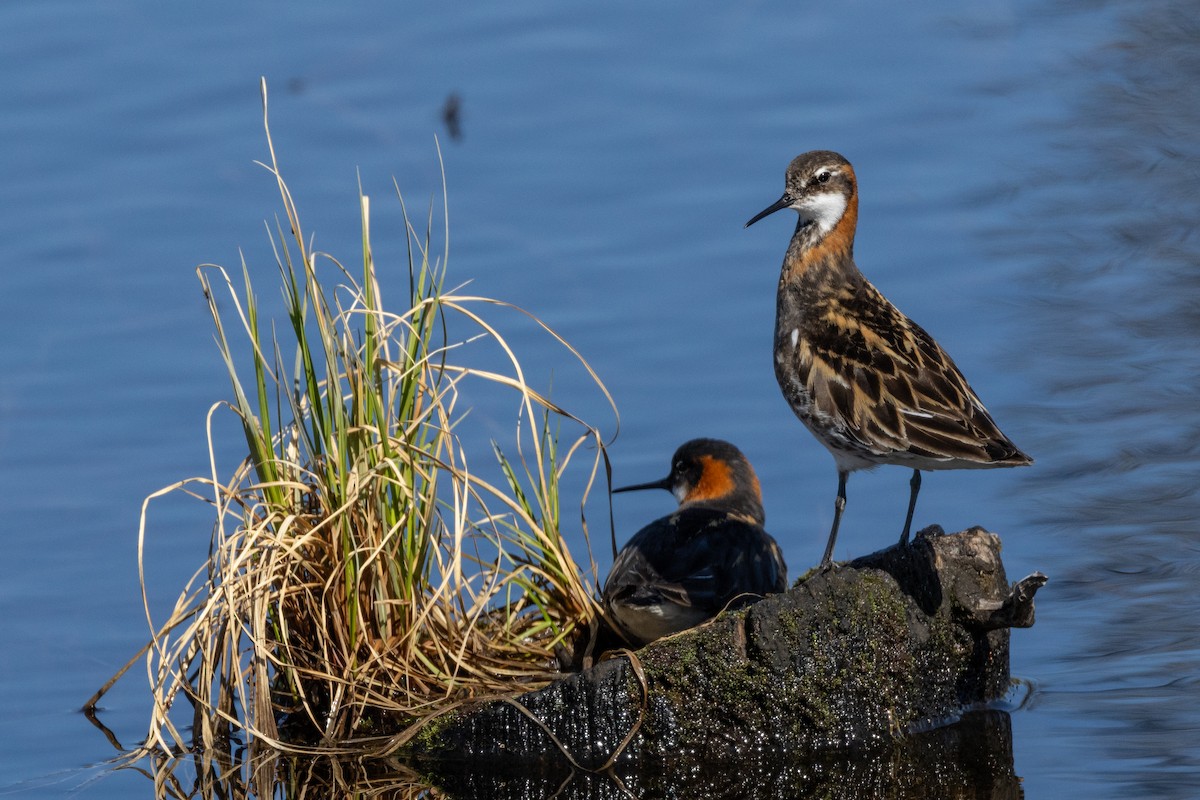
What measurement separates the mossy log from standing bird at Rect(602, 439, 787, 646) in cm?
49

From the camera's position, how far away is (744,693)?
8039 mm

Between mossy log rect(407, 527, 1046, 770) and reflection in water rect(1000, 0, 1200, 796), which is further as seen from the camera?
reflection in water rect(1000, 0, 1200, 796)

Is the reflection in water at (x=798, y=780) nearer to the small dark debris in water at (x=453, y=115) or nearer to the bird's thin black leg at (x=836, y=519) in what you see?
the bird's thin black leg at (x=836, y=519)

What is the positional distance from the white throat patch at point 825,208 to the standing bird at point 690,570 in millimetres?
1525

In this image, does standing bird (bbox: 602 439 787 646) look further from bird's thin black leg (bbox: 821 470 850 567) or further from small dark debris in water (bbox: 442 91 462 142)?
small dark debris in water (bbox: 442 91 462 142)

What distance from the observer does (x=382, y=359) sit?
864cm

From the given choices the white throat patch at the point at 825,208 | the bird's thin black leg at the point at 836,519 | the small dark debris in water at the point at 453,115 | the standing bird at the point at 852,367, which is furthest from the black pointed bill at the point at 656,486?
the small dark debris in water at the point at 453,115

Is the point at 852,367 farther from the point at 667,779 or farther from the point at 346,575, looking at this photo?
Result: the point at 346,575

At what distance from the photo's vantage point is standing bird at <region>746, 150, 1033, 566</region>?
27.3 feet

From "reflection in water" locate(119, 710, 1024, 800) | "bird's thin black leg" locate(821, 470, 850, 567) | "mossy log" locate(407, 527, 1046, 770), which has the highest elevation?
"bird's thin black leg" locate(821, 470, 850, 567)

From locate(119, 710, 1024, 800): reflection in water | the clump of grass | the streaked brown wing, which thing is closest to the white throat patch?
the streaked brown wing

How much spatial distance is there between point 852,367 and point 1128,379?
376 cm

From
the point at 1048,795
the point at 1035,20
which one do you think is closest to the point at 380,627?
the point at 1048,795

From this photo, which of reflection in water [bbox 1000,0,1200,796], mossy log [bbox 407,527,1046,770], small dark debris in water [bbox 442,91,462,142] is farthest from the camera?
small dark debris in water [bbox 442,91,462,142]
